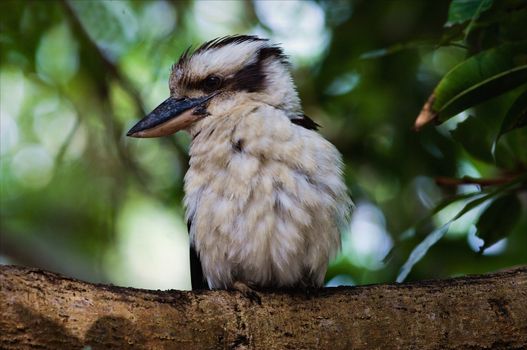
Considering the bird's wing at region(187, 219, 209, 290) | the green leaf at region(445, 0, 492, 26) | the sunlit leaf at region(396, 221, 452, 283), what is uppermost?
the green leaf at region(445, 0, 492, 26)

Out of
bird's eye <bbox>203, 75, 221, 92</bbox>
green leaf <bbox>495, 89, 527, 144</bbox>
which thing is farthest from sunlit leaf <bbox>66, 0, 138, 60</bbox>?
green leaf <bbox>495, 89, 527, 144</bbox>

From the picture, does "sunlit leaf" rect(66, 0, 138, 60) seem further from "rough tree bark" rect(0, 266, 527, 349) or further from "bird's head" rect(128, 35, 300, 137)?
"rough tree bark" rect(0, 266, 527, 349)

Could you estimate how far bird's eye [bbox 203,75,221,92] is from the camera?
11.1 ft

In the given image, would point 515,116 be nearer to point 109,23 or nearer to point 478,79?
point 478,79

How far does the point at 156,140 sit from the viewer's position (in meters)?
5.11

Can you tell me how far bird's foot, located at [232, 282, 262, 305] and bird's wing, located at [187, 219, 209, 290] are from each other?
1.27 feet

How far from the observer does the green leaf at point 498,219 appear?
3.15m

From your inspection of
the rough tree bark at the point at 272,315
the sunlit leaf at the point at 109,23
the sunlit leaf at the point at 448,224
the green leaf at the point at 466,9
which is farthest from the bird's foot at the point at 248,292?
the sunlit leaf at the point at 109,23

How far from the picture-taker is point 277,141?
295 cm

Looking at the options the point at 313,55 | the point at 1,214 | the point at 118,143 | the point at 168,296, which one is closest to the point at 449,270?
the point at 313,55

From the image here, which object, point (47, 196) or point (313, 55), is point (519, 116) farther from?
point (47, 196)

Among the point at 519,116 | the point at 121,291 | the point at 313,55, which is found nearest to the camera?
the point at 121,291

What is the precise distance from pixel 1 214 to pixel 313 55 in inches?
83.7

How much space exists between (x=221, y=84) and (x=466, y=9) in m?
1.03
